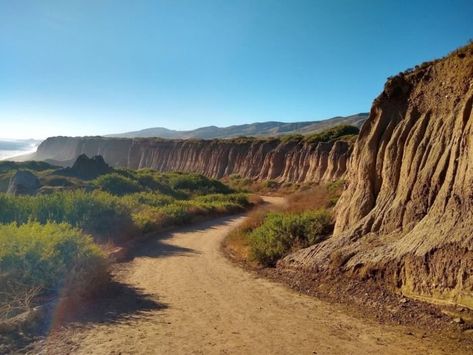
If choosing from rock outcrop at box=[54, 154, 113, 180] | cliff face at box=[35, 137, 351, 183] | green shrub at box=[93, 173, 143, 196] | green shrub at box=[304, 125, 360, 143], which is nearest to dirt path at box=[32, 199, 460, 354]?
green shrub at box=[93, 173, 143, 196]

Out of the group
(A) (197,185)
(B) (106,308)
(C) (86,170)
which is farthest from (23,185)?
(B) (106,308)

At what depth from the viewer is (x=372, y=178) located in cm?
1209

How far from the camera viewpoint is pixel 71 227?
15875 millimetres

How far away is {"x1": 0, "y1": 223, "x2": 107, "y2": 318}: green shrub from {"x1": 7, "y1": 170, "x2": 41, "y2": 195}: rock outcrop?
21170 millimetres

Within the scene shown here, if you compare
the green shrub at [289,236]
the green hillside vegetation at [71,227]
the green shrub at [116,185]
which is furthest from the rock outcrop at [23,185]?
the green shrub at [289,236]

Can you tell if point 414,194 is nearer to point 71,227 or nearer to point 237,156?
point 71,227

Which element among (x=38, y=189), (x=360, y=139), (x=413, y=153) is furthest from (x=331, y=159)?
(x=413, y=153)

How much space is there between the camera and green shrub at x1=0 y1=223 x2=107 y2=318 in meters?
8.63

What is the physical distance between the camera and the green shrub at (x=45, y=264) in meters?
8.63

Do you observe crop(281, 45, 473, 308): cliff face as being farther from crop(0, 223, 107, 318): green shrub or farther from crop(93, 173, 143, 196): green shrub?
crop(93, 173, 143, 196): green shrub

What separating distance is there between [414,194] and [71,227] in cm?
1179

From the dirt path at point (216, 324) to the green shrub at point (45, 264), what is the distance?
28.8 inches

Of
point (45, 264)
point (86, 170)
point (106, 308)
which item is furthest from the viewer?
point (86, 170)

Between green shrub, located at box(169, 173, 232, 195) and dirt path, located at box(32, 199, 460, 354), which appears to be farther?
green shrub, located at box(169, 173, 232, 195)
